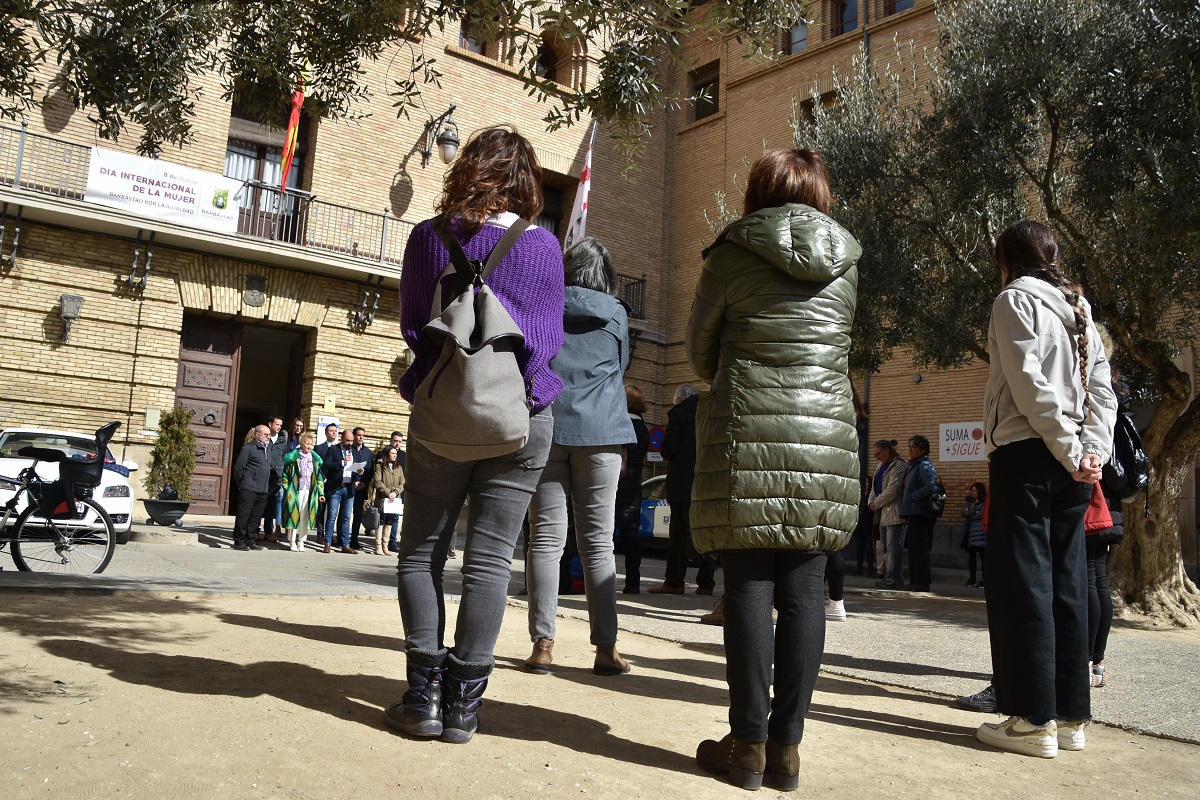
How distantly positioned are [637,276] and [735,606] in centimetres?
2067

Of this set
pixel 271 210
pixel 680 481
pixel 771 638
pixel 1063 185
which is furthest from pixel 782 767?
pixel 271 210

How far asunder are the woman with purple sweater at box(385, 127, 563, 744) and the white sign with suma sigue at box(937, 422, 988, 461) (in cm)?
1591

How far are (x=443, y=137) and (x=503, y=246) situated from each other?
679 inches

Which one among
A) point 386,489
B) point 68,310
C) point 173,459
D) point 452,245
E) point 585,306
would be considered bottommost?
point 386,489

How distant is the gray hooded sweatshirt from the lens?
3260 mm

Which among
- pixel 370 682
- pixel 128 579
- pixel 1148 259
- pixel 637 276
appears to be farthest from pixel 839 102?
pixel 370 682

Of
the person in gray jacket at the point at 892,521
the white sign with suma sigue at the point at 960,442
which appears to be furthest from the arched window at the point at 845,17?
the person in gray jacket at the point at 892,521

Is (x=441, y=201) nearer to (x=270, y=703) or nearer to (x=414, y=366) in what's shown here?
(x=414, y=366)

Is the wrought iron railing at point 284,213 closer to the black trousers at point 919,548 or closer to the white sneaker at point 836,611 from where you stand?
the black trousers at point 919,548

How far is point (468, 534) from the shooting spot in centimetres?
304

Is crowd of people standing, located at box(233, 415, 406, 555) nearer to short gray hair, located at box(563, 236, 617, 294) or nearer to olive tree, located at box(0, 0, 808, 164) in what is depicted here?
olive tree, located at box(0, 0, 808, 164)

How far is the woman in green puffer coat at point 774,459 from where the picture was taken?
8.87 feet

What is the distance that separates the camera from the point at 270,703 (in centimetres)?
305

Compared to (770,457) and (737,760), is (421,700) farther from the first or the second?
(770,457)
